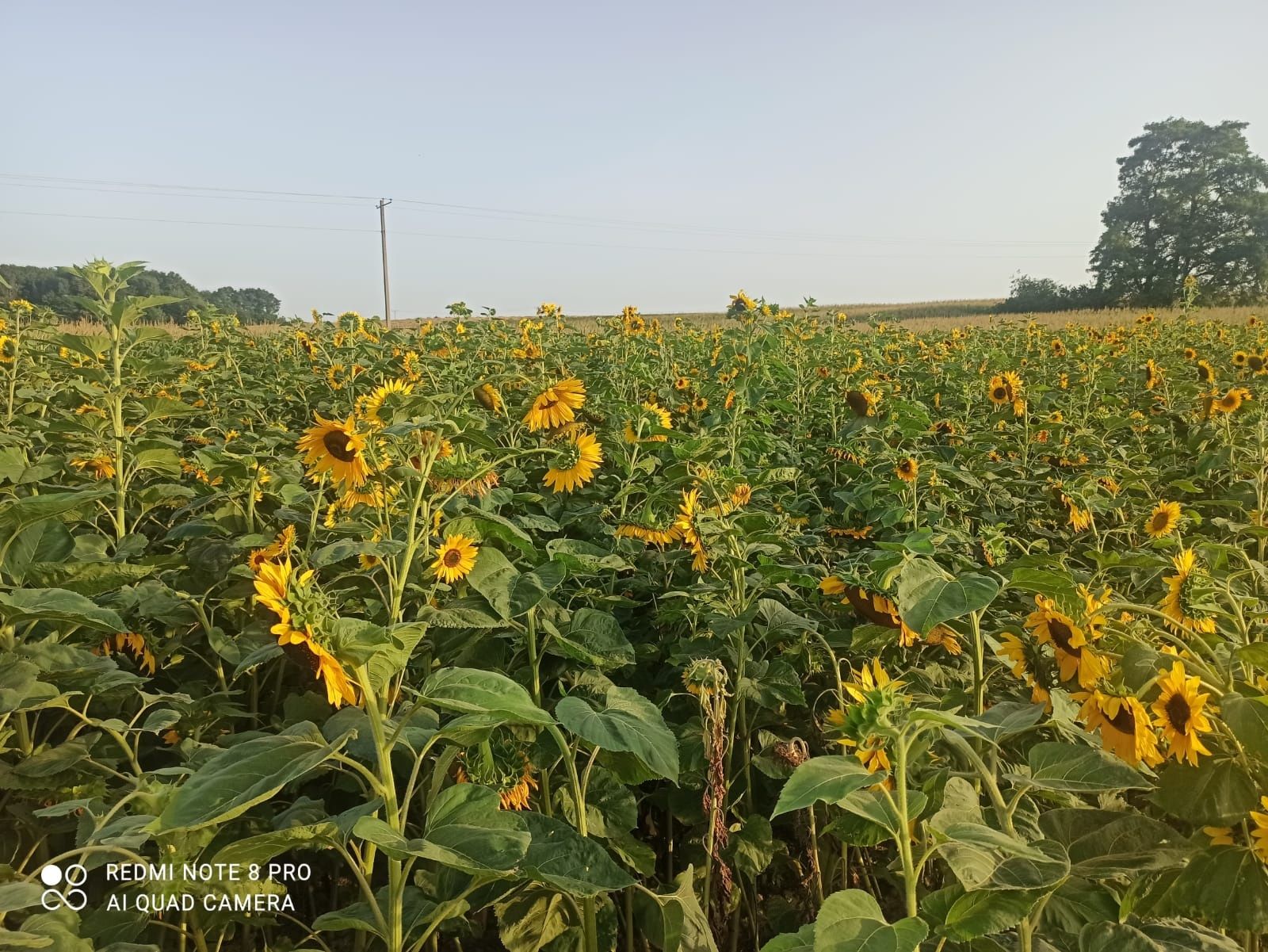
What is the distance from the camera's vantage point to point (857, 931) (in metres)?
0.94

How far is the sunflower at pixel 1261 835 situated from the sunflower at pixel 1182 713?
90mm

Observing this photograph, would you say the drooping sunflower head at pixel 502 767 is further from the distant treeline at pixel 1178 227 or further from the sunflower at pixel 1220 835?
the distant treeline at pixel 1178 227

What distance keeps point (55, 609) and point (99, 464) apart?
182cm

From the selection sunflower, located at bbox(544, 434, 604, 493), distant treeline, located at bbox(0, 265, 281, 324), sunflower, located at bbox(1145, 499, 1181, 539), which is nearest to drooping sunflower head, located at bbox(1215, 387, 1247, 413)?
sunflower, located at bbox(1145, 499, 1181, 539)

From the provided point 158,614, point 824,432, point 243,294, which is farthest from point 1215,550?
point 243,294

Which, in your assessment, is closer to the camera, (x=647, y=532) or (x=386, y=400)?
(x=386, y=400)

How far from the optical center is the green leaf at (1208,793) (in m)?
1.05

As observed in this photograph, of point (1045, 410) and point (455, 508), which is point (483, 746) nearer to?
point (455, 508)

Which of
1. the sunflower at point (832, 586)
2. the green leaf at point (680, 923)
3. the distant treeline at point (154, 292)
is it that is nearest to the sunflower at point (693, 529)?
the sunflower at point (832, 586)

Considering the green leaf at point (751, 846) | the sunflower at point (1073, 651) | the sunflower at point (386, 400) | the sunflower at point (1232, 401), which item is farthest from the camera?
the sunflower at point (1232, 401)

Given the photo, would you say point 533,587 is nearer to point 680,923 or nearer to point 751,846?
point 680,923

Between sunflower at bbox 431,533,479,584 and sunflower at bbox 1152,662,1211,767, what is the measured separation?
1.29 m

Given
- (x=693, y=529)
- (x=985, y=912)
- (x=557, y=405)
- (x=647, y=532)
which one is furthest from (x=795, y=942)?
(x=557, y=405)

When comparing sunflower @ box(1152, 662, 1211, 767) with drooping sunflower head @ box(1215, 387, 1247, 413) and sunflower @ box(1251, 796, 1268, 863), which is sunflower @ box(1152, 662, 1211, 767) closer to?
sunflower @ box(1251, 796, 1268, 863)
